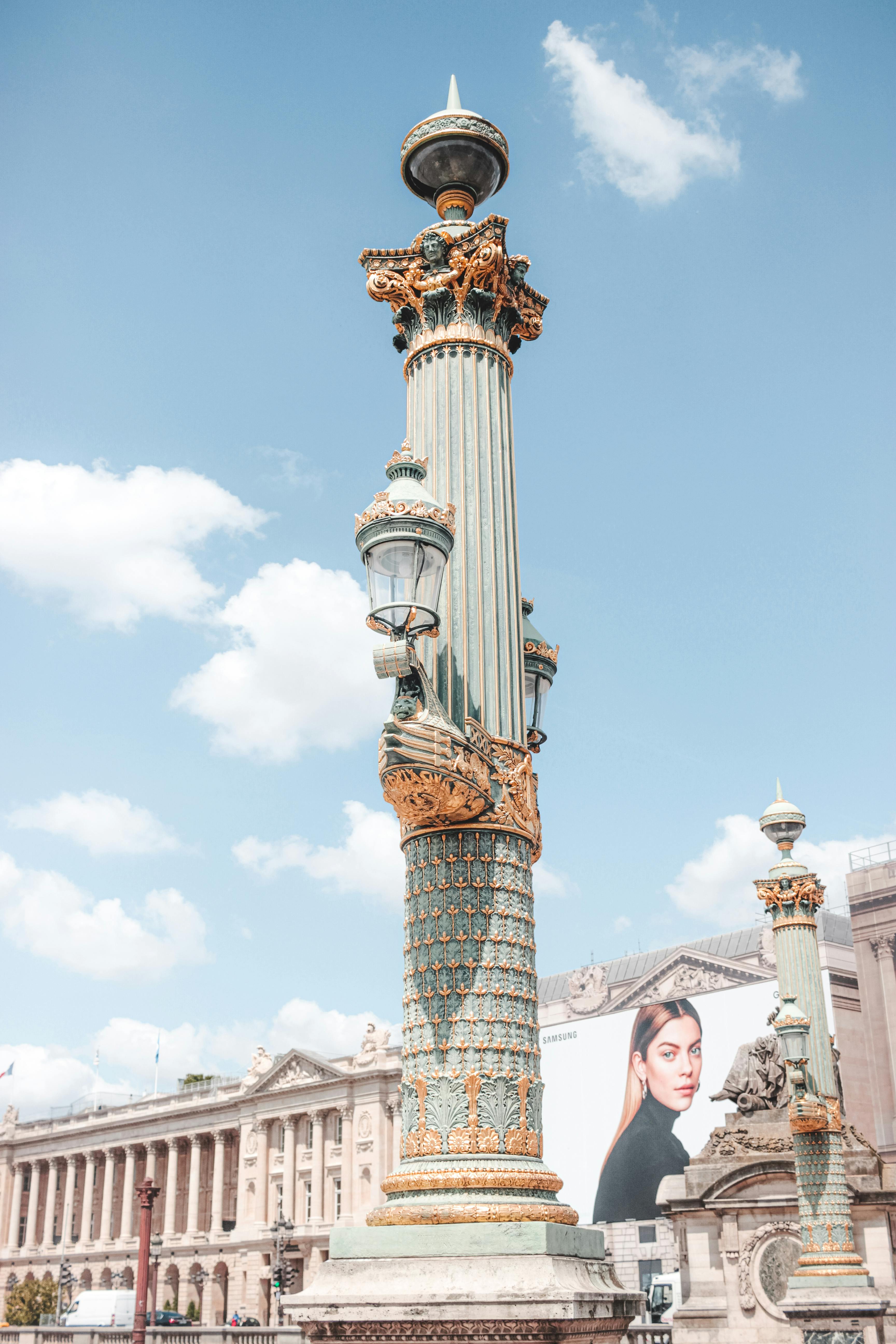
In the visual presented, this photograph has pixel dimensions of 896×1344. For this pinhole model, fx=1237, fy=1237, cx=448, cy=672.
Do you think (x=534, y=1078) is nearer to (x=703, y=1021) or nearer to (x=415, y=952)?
(x=415, y=952)

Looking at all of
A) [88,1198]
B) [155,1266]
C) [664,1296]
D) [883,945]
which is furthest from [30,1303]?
[883,945]

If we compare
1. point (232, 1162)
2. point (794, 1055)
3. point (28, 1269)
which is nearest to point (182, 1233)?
point (232, 1162)

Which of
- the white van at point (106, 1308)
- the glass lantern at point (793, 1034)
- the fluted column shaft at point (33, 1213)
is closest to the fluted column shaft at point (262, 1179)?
the white van at point (106, 1308)

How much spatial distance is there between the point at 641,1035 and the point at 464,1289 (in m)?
70.6

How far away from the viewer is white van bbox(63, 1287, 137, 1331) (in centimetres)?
5203

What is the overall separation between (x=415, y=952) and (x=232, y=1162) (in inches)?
3317

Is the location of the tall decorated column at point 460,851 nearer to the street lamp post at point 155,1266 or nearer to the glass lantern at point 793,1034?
the glass lantern at point 793,1034

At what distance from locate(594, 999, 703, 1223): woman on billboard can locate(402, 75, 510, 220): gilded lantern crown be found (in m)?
65.7

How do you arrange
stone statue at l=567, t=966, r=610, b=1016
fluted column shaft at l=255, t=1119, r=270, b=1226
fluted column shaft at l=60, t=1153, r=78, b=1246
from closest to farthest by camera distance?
fluted column shaft at l=255, t=1119, r=270, b=1226
stone statue at l=567, t=966, r=610, b=1016
fluted column shaft at l=60, t=1153, r=78, b=1246

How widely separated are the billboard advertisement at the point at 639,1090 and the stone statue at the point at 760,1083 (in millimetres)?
42792

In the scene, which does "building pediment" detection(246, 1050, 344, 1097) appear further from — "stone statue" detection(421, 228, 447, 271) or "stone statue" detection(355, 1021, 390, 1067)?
"stone statue" detection(421, 228, 447, 271)

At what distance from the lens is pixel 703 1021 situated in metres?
70.7

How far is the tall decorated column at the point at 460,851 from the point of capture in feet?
23.4

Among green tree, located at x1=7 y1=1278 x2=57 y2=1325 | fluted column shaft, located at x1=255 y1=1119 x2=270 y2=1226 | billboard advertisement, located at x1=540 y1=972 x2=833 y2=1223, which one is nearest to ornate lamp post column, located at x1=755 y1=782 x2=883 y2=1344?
billboard advertisement, located at x1=540 y1=972 x2=833 y2=1223
